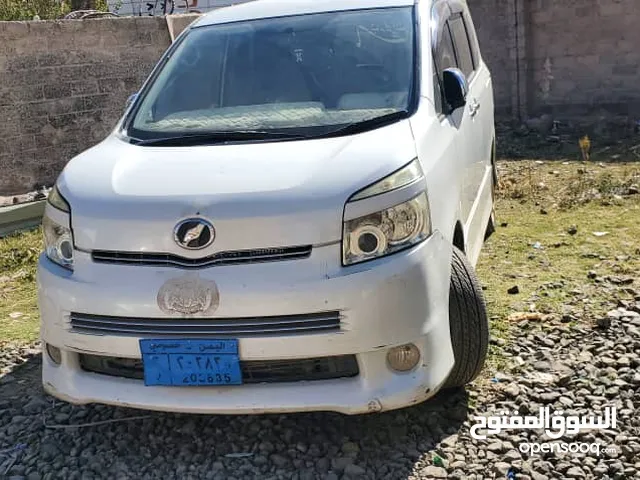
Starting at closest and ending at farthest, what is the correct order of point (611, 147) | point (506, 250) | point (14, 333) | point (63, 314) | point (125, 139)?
point (63, 314)
point (125, 139)
point (14, 333)
point (506, 250)
point (611, 147)

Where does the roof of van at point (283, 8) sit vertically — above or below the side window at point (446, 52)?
above

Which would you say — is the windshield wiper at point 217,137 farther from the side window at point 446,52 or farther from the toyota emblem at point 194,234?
the side window at point 446,52

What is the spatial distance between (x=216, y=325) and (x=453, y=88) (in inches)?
68.9

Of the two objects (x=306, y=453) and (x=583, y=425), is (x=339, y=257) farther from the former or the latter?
(x=583, y=425)

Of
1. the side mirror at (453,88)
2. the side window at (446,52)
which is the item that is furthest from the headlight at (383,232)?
the side window at (446,52)

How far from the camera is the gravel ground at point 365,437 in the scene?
2883 mm

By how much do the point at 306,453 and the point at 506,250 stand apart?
2944mm

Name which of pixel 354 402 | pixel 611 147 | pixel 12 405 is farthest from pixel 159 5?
pixel 354 402

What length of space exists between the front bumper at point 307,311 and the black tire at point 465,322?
0.74 ft

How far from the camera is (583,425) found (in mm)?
3062

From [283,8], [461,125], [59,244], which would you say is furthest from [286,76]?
[59,244]

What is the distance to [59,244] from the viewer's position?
9.85 feet

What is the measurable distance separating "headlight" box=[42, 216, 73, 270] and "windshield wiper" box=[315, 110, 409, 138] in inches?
43.9

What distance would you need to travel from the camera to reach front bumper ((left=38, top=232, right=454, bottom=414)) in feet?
8.68
